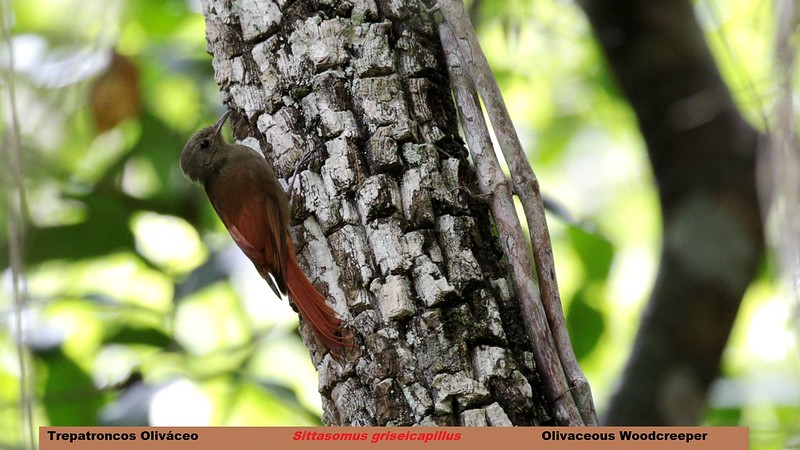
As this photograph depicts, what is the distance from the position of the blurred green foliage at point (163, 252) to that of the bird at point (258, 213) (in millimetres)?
442

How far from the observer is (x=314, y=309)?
212 cm

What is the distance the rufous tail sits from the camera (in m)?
2.06

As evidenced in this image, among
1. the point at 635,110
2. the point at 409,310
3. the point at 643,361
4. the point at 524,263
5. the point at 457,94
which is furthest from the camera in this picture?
the point at 635,110

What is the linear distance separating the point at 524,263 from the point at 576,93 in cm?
448

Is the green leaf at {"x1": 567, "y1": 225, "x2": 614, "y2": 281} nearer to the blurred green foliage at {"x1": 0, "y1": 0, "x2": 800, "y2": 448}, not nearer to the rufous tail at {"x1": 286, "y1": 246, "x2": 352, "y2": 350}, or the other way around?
the blurred green foliage at {"x1": 0, "y1": 0, "x2": 800, "y2": 448}

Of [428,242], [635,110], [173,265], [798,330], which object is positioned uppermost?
[635,110]

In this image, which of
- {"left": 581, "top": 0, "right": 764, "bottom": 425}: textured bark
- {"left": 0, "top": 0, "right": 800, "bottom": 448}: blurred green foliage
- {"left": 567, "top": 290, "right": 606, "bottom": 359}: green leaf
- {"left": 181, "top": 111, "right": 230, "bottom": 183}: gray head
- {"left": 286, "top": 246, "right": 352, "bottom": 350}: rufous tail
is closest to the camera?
{"left": 286, "top": 246, "right": 352, "bottom": 350}: rufous tail

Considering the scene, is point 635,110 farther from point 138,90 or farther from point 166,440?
point 166,440

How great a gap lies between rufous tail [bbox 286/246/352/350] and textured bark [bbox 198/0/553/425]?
0.03 meters

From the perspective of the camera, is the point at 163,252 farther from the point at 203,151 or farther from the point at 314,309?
the point at 314,309

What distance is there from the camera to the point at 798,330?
1.74m

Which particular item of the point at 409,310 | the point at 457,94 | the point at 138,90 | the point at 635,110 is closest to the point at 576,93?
the point at 635,110
